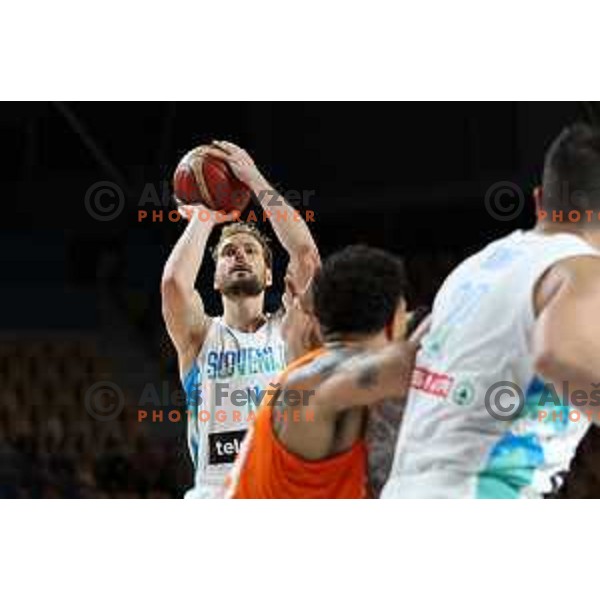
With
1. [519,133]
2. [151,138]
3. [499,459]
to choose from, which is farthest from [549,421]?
[151,138]

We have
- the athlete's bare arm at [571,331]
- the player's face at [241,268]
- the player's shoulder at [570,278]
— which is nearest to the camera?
the athlete's bare arm at [571,331]

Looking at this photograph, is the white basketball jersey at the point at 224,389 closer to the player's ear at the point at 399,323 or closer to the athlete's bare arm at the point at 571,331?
the player's ear at the point at 399,323

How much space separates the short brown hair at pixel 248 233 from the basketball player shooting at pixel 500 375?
5.20ft

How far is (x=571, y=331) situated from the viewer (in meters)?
3.37

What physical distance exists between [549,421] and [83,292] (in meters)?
2.36

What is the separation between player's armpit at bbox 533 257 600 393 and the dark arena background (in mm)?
1372

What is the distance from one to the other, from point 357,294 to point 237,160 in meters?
1.27

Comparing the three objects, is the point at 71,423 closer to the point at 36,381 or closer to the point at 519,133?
the point at 36,381

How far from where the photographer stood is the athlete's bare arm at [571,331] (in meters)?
3.35

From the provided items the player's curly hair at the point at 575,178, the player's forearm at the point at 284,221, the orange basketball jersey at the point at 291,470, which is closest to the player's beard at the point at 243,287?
the player's forearm at the point at 284,221

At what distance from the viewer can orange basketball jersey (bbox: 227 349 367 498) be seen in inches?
154

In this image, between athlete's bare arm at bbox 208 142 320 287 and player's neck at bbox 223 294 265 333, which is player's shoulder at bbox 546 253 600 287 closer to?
athlete's bare arm at bbox 208 142 320 287

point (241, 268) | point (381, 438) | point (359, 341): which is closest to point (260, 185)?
point (241, 268)

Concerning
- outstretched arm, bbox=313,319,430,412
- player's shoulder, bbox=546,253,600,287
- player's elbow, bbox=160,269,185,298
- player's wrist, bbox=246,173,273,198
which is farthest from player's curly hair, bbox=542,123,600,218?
player's elbow, bbox=160,269,185,298
